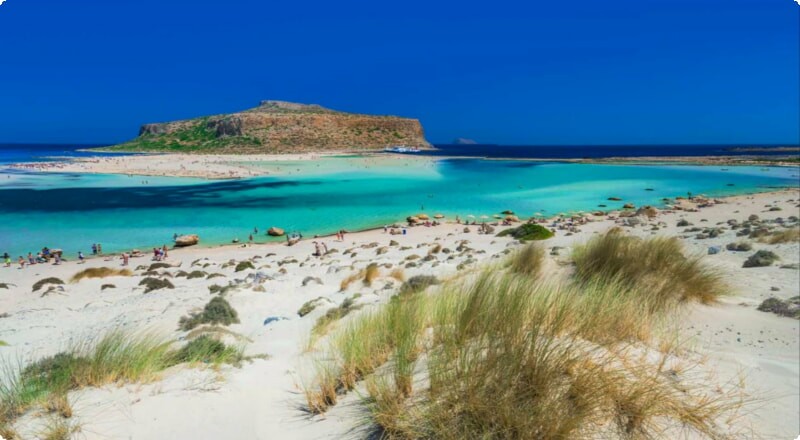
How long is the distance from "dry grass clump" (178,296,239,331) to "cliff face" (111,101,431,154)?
74.2 meters

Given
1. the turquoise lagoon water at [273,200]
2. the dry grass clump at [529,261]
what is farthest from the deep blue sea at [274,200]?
the dry grass clump at [529,261]

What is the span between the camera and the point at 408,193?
104 feet

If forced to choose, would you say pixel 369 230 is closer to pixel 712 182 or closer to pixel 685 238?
pixel 685 238

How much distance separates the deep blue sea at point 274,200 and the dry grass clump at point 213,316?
30.2 ft

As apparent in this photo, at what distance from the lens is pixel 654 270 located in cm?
600

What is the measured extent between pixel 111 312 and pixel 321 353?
14.3 feet

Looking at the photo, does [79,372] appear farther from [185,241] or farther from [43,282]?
[185,241]

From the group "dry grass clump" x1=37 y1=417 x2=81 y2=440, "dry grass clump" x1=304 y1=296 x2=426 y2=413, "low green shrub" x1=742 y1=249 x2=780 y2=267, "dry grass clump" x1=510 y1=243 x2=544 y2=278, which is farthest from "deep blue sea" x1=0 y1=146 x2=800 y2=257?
"low green shrub" x1=742 y1=249 x2=780 y2=267

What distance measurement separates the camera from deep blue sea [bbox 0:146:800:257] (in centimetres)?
1772

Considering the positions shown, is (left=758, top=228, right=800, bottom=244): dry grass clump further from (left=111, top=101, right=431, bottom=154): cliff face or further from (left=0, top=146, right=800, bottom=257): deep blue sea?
(left=111, top=101, right=431, bottom=154): cliff face

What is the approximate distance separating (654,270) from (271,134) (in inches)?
3371

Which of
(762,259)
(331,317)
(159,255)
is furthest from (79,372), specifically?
(159,255)

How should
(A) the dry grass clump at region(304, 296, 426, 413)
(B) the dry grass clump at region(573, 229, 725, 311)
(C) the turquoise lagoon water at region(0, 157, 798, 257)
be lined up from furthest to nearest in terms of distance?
(C) the turquoise lagoon water at region(0, 157, 798, 257)
(B) the dry grass clump at region(573, 229, 725, 311)
(A) the dry grass clump at region(304, 296, 426, 413)

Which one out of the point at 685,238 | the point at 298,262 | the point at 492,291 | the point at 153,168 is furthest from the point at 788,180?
the point at 153,168
